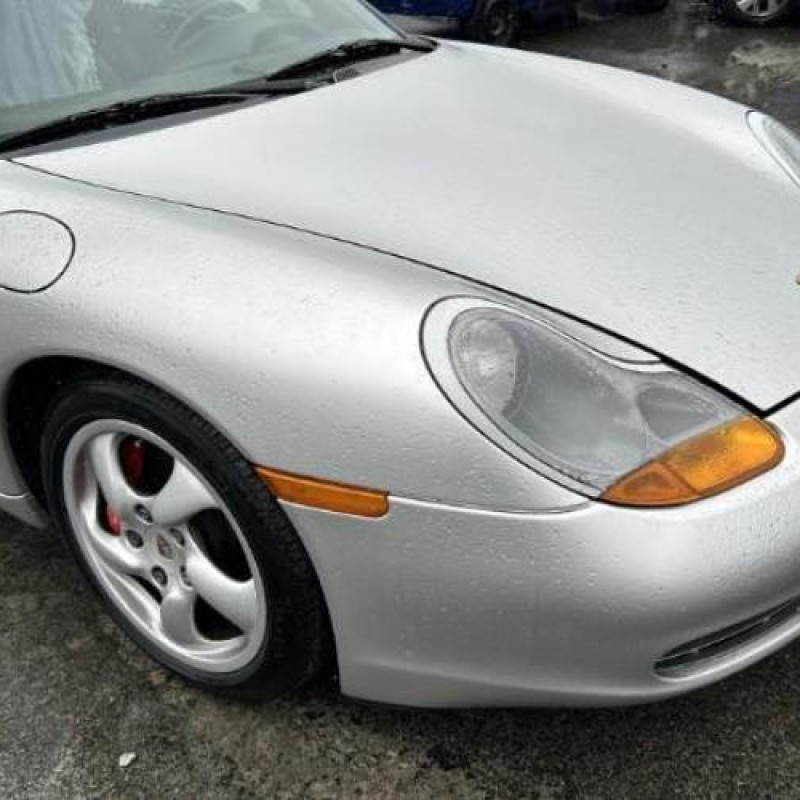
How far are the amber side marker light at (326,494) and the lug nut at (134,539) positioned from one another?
0.47 metres

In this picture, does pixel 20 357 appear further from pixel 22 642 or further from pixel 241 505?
pixel 22 642

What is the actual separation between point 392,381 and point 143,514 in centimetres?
66

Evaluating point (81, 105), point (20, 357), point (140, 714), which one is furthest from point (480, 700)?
point (81, 105)

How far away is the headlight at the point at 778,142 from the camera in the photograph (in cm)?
216

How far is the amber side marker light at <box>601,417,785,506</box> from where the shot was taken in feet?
4.40

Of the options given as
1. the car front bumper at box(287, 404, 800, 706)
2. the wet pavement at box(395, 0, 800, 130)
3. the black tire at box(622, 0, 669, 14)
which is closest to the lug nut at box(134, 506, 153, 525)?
the car front bumper at box(287, 404, 800, 706)

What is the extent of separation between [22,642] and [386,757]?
85 centimetres

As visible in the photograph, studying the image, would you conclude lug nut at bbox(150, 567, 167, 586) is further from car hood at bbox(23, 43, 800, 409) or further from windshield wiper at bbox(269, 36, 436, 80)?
windshield wiper at bbox(269, 36, 436, 80)

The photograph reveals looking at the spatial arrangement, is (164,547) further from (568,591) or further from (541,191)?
(541,191)

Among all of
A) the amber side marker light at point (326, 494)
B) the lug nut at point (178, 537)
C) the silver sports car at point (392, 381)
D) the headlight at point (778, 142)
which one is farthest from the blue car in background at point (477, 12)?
the amber side marker light at point (326, 494)

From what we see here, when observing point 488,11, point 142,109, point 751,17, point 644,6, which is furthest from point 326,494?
point 644,6

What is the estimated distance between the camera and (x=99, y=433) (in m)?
1.71

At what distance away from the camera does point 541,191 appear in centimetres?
186

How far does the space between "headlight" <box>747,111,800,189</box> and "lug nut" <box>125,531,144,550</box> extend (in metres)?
1.57
